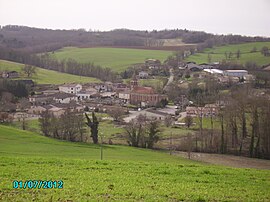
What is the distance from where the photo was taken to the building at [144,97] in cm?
5753

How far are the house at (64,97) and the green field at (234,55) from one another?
1647 inches

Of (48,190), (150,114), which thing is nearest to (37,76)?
(150,114)

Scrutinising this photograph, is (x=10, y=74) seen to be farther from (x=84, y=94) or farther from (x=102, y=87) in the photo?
(x=102, y=87)

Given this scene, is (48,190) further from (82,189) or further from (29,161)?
(29,161)

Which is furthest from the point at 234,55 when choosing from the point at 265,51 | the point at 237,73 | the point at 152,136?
the point at 152,136

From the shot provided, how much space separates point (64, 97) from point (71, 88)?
21.1 ft

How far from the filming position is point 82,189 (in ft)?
29.7

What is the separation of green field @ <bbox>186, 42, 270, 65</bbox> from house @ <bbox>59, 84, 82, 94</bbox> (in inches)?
1487

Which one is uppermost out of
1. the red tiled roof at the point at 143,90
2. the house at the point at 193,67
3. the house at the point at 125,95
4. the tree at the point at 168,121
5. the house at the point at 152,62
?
the house at the point at 152,62

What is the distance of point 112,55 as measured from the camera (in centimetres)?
10350

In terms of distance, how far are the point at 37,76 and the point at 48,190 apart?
70.9m

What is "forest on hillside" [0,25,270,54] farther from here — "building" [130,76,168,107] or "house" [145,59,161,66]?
"building" [130,76,168,107]

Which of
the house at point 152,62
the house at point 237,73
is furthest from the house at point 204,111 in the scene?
the house at point 152,62

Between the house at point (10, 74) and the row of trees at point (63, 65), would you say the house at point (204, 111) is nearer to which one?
the row of trees at point (63, 65)
